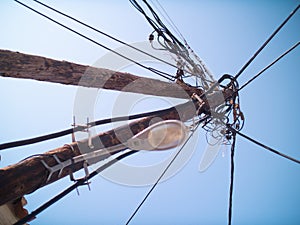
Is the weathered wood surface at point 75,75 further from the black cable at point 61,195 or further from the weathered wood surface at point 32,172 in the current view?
the black cable at point 61,195

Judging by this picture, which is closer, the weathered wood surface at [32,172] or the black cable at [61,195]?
the black cable at [61,195]

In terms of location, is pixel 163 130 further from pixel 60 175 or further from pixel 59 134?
pixel 60 175

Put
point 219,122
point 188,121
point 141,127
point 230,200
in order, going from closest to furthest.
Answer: point 141,127 < point 188,121 < point 230,200 < point 219,122

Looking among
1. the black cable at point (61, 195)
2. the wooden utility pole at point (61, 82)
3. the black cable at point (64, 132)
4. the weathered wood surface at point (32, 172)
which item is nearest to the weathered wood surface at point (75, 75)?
the wooden utility pole at point (61, 82)

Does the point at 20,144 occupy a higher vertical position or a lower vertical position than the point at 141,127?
lower

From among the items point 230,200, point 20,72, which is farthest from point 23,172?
point 230,200

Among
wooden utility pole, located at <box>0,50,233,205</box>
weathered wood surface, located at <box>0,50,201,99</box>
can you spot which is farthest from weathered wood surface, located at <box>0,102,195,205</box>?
weathered wood surface, located at <box>0,50,201,99</box>

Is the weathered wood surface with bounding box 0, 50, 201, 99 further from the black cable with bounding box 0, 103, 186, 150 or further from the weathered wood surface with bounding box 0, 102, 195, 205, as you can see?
the weathered wood surface with bounding box 0, 102, 195, 205
